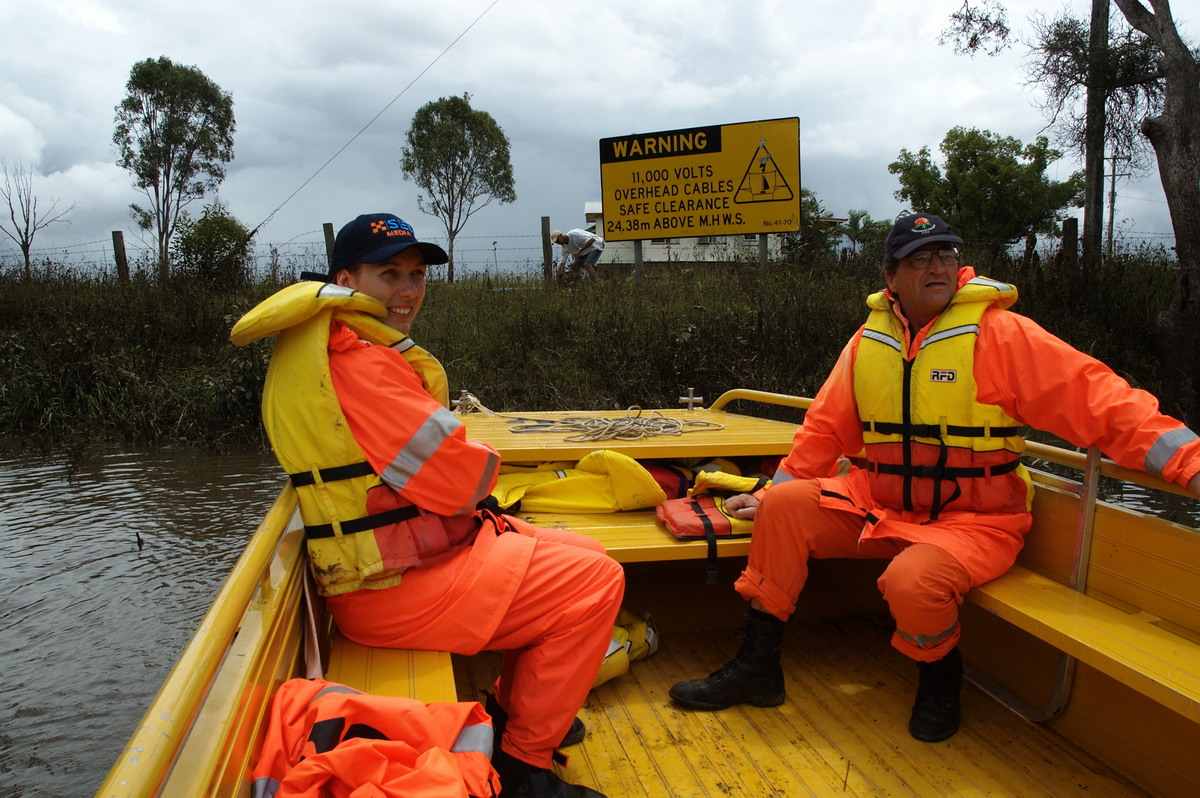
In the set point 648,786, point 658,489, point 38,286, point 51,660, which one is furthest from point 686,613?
point 38,286

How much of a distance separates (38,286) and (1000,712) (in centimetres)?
1442

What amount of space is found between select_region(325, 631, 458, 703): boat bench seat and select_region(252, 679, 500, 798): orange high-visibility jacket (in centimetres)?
25

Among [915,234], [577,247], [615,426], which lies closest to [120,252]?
[577,247]

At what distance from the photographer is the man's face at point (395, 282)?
2.31 m

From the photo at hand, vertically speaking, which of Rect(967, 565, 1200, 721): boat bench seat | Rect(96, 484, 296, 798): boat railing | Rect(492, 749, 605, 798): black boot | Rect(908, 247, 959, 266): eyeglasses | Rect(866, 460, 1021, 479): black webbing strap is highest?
Rect(908, 247, 959, 266): eyeglasses

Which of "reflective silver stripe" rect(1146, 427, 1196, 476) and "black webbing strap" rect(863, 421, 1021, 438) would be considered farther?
"black webbing strap" rect(863, 421, 1021, 438)

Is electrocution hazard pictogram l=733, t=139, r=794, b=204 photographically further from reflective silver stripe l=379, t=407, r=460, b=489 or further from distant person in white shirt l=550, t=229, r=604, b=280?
reflective silver stripe l=379, t=407, r=460, b=489

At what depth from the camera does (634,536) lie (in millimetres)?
3334

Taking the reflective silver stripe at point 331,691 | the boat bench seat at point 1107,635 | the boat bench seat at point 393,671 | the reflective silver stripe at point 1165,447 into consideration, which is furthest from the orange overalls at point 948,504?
the reflective silver stripe at point 331,691

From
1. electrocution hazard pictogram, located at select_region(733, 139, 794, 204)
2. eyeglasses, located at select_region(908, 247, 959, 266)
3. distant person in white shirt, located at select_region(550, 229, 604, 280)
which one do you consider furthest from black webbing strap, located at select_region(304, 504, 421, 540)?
distant person in white shirt, located at select_region(550, 229, 604, 280)

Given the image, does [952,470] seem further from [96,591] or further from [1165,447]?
[96,591]

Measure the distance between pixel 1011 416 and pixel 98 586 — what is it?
17.8 feet

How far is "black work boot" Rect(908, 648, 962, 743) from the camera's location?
279 cm

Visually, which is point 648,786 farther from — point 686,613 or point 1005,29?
point 1005,29
